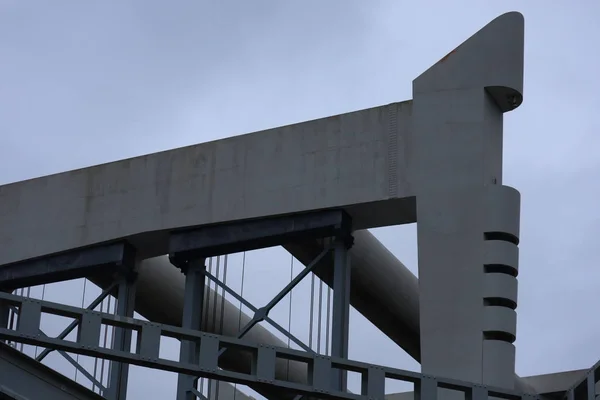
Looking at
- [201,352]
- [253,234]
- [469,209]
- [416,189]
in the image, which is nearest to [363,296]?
[253,234]

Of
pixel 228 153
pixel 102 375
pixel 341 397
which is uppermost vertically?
pixel 228 153

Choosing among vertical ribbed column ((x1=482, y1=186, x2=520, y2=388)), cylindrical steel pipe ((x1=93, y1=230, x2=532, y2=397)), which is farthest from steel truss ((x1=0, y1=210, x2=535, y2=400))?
vertical ribbed column ((x1=482, y1=186, x2=520, y2=388))

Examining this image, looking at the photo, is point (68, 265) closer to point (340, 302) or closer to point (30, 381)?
point (340, 302)

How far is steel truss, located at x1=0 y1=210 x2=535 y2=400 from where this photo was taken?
18.5 meters

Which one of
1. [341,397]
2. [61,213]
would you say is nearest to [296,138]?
[61,213]

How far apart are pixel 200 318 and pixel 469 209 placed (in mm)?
6663

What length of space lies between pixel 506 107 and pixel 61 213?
11.0m

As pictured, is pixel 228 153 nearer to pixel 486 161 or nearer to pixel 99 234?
pixel 99 234

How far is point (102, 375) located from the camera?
111 feet

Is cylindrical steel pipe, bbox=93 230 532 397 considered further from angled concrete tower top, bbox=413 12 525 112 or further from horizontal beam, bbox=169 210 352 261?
angled concrete tower top, bbox=413 12 525 112

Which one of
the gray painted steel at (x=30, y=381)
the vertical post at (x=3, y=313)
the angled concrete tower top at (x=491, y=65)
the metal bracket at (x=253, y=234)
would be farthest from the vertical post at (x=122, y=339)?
the gray painted steel at (x=30, y=381)

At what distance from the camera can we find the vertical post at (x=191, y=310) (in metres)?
30.4

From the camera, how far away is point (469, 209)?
28.6 metres

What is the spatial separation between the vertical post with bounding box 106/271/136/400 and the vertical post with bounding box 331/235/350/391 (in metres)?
5.00
